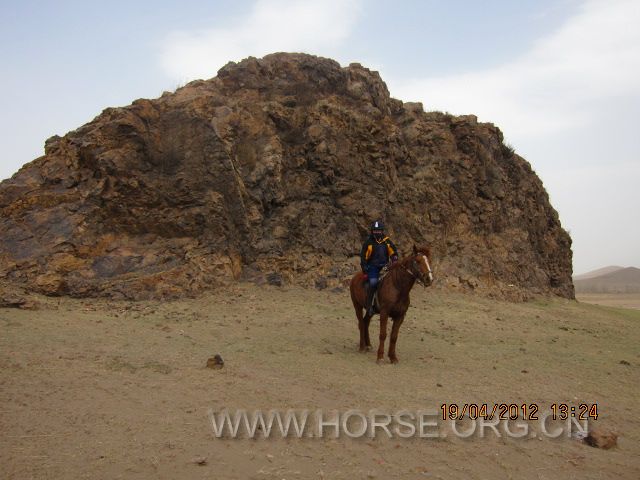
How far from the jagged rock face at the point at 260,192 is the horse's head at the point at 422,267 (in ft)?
22.8

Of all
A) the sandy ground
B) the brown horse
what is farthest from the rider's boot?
the sandy ground

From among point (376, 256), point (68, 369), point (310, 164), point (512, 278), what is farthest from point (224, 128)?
point (512, 278)

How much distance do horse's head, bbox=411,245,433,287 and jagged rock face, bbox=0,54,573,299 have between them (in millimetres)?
6942

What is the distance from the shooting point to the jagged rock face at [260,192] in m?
14.5

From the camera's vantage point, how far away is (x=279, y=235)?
1673 cm

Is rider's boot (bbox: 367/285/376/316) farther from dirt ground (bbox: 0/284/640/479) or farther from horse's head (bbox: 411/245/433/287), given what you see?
horse's head (bbox: 411/245/433/287)

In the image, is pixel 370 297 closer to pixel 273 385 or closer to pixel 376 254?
pixel 376 254

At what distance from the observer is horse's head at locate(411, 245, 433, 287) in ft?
30.1

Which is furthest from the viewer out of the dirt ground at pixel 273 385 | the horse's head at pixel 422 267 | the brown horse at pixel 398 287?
the brown horse at pixel 398 287
